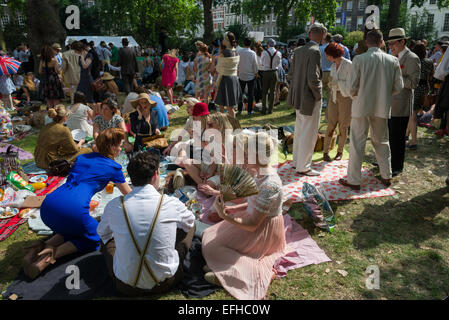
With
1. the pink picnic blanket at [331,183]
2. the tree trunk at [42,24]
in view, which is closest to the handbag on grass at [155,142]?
the pink picnic blanket at [331,183]

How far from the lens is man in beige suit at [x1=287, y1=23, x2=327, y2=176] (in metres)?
5.05

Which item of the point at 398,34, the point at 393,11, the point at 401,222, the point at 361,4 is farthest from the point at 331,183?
the point at 361,4

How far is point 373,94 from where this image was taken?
181 inches

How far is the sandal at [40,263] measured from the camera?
316 centimetres

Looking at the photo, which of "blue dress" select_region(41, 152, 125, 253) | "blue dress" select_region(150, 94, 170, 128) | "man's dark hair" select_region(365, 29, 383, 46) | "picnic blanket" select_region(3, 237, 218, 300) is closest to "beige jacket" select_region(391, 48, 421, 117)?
"man's dark hair" select_region(365, 29, 383, 46)

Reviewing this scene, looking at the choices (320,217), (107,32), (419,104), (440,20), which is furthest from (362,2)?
(320,217)

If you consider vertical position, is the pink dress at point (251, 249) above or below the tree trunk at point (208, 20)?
below

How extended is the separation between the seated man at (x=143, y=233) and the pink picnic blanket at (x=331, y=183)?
92.1 inches

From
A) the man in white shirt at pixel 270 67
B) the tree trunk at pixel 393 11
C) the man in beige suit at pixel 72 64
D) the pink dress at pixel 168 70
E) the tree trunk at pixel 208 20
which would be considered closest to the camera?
the man in white shirt at pixel 270 67

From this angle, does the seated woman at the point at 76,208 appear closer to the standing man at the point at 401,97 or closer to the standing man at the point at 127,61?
the standing man at the point at 401,97

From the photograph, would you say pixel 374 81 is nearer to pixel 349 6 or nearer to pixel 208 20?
pixel 208 20

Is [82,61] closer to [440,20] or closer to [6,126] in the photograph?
[6,126]

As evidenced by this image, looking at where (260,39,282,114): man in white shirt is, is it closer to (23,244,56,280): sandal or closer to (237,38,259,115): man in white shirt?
(237,38,259,115): man in white shirt

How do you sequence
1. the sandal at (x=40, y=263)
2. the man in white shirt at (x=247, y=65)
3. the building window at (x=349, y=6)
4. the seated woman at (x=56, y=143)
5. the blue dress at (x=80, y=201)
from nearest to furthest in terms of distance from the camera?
the sandal at (x=40, y=263), the blue dress at (x=80, y=201), the seated woman at (x=56, y=143), the man in white shirt at (x=247, y=65), the building window at (x=349, y=6)
